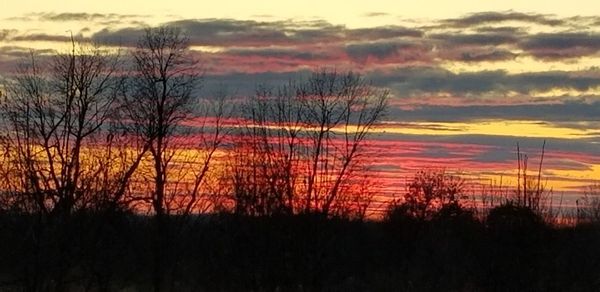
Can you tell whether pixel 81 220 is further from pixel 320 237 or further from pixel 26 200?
pixel 320 237

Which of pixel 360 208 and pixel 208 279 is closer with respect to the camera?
pixel 360 208

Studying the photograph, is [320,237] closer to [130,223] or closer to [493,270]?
[493,270]

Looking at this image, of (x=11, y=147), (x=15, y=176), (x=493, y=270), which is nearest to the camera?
(x=15, y=176)

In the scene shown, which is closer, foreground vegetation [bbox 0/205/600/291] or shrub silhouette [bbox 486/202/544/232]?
foreground vegetation [bbox 0/205/600/291]

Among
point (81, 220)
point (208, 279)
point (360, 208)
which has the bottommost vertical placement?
point (208, 279)

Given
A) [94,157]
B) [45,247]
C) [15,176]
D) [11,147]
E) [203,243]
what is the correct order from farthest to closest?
[203,243] → [94,157] → [11,147] → [15,176] → [45,247]

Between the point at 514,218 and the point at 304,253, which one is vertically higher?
the point at 514,218

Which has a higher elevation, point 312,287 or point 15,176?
point 15,176

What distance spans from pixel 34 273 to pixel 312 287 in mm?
18429

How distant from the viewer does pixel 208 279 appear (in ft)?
149

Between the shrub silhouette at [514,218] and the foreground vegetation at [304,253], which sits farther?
the shrub silhouette at [514,218]

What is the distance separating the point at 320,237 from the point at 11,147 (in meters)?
16.3

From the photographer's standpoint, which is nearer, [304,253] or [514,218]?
[514,218]

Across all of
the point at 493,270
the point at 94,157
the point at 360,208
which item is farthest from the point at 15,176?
the point at 360,208
